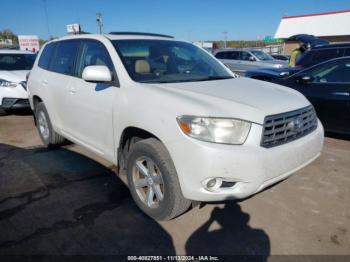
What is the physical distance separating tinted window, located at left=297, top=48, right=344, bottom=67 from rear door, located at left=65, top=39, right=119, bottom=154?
6.01m

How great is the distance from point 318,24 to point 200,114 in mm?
37003

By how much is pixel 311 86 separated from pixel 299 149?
315cm

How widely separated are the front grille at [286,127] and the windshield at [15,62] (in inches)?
298

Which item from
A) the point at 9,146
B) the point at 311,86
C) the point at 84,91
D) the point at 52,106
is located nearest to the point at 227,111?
the point at 84,91

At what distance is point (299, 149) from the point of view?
2.87m

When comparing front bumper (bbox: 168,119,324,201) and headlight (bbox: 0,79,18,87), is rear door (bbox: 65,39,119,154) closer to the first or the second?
front bumper (bbox: 168,119,324,201)

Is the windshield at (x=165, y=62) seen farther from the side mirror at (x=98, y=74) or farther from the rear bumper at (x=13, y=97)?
the rear bumper at (x=13, y=97)

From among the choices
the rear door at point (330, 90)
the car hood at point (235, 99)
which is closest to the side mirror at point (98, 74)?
the car hood at point (235, 99)

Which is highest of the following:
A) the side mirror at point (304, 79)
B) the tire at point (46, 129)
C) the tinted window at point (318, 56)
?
the tinted window at point (318, 56)

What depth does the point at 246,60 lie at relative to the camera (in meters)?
14.2

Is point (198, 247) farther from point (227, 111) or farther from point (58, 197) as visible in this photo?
point (58, 197)

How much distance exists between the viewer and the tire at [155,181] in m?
2.72

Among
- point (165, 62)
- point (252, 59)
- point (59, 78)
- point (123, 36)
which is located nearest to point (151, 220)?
point (165, 62)

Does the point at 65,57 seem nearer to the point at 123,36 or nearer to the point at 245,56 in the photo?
the point at 123,36
